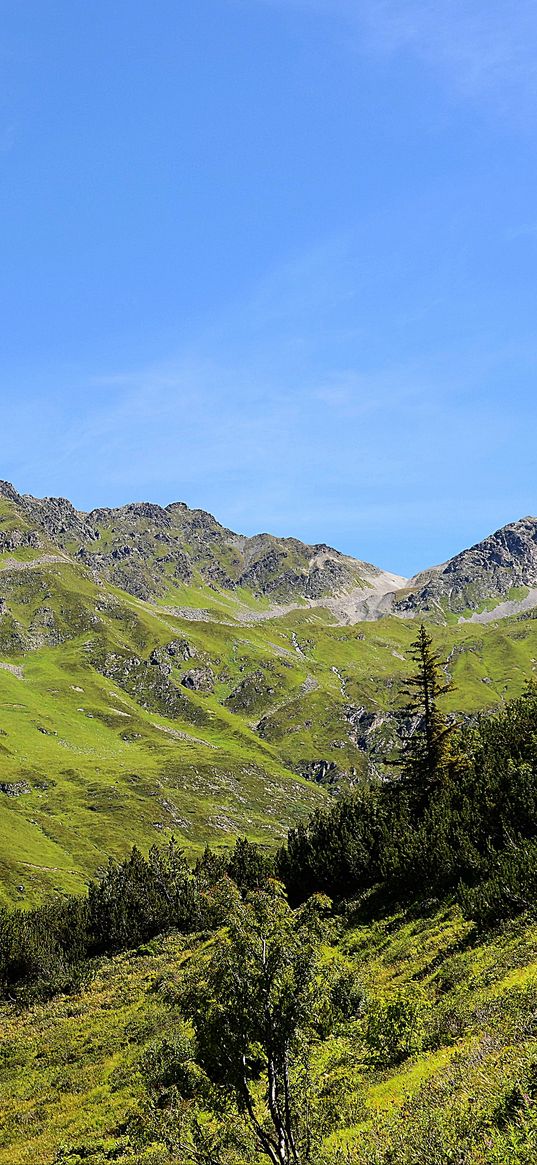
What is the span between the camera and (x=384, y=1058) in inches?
773

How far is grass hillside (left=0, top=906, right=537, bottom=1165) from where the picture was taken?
40.8 ft

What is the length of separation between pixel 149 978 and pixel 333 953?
2080 centimetres

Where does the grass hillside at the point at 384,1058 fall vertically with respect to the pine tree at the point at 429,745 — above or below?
below

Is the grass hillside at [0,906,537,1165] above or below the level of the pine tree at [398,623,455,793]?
below

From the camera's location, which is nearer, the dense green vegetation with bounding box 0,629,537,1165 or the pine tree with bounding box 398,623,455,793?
the dense green vegetation with bounding box 0,629,537,1165

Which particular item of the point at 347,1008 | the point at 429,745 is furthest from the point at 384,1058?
the point at 429,745

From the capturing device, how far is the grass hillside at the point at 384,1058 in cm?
1244

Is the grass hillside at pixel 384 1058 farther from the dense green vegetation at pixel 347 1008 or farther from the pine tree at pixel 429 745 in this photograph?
the pine tree at pixel 429 745

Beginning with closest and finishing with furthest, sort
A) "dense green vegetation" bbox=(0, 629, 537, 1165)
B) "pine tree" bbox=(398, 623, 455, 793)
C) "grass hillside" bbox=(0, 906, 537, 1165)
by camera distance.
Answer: "grass hillside" bbox=(0, 906, 537, 1165), "dense green vegetation" bbox=(0, 629, 537, 1165), "pine tree" bbox=(398, 623, 455, 793)

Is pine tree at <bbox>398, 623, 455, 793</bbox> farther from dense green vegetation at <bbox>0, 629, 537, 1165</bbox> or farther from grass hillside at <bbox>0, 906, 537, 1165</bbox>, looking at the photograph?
grass hillside at <bbox>0, 906, 537, 1165</bbox>

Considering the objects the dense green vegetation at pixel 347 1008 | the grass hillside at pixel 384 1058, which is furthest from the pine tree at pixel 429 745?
the grass hillside at pixel 384 1058

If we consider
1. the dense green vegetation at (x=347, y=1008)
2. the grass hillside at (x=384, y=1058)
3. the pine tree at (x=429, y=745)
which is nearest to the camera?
the grass hillside at (x=384, y=1058)

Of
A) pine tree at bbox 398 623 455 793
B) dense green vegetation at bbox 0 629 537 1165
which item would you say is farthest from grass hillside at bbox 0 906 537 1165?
pine tree at bbox 398 623 455 793

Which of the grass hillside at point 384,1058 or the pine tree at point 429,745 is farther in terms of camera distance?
the pine tree at point 429,745
